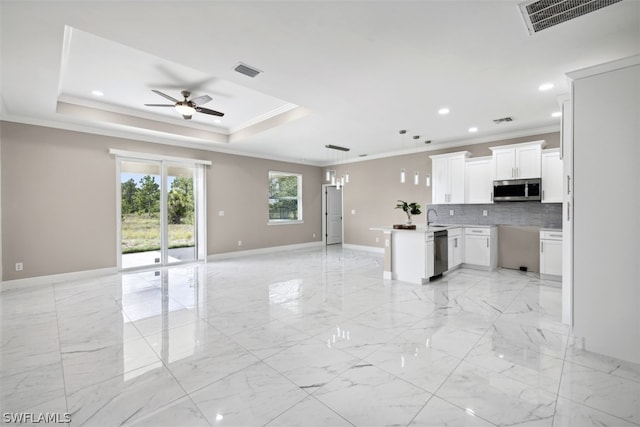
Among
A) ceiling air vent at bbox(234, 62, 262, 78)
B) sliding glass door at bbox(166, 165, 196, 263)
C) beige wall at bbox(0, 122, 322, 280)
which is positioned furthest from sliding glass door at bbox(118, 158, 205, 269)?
ceiling air vent at bbox(234, 62, 262, 78)

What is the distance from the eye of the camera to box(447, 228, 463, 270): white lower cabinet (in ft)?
17.6

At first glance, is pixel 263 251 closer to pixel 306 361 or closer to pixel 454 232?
pixel 454 232

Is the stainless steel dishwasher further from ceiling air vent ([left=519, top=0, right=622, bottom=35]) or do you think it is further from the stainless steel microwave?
ceiling air vent ([left=519, top=0, right=622, bottom=35])

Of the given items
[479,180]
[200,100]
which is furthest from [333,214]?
[200,100]

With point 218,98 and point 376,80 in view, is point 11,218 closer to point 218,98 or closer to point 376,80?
point 218,98

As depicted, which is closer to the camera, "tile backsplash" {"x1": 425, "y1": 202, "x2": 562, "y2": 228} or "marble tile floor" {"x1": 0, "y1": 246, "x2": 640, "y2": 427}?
"marble tile floor" {"x1": 0, "y1": 246, "x2": 640, "y2": 427}

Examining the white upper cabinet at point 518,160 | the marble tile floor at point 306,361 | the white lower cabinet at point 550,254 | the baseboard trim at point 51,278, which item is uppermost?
the white upper cabinet at point 518,160

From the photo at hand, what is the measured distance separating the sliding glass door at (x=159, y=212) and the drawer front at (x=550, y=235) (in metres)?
6.87

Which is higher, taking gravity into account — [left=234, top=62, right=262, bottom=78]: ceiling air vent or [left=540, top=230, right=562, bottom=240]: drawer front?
[left=234, top=62, right=262, bottom=78]: ceiling air vent

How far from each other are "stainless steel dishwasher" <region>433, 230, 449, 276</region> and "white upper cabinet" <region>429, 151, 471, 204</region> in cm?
138

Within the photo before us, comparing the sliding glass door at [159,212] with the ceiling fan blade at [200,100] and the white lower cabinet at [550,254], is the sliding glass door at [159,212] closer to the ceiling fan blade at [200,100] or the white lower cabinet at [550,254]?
the ceiling fan blade at [200,100]

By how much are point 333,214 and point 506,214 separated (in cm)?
513

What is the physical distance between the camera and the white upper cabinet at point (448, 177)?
6043 millimetres

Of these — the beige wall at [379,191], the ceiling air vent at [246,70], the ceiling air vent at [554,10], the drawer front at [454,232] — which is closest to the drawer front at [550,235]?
the drawer front at [454,232]
